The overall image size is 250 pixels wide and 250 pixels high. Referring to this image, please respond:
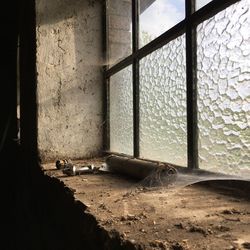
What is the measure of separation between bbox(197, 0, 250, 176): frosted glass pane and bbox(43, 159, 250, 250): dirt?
12 centimetres

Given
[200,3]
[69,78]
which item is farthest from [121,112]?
[200,3]

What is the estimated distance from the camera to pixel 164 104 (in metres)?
1.51

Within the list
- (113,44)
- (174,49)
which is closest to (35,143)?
(113,44)

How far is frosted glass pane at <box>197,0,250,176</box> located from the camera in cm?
102

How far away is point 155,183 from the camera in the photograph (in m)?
1.18

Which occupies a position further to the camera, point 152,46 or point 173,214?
point 152,46

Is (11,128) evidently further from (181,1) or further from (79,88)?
(181,1)

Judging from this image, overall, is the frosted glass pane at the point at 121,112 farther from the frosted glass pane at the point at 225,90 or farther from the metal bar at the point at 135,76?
the frosted glass pane at the point at 225,90

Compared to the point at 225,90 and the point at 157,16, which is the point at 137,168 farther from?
the point at 157,16

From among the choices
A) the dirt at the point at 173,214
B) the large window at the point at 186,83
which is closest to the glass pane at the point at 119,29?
the large window at the point at 186,83

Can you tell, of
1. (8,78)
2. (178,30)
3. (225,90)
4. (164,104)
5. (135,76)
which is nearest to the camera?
(225,90)

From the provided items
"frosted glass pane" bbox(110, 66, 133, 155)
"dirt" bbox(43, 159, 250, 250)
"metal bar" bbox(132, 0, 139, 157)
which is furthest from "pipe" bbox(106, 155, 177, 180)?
"frosted glass pane" bbox(110, 66, 133, 155)

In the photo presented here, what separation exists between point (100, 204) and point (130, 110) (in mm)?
1019

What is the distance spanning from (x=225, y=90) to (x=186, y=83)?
20 cm
